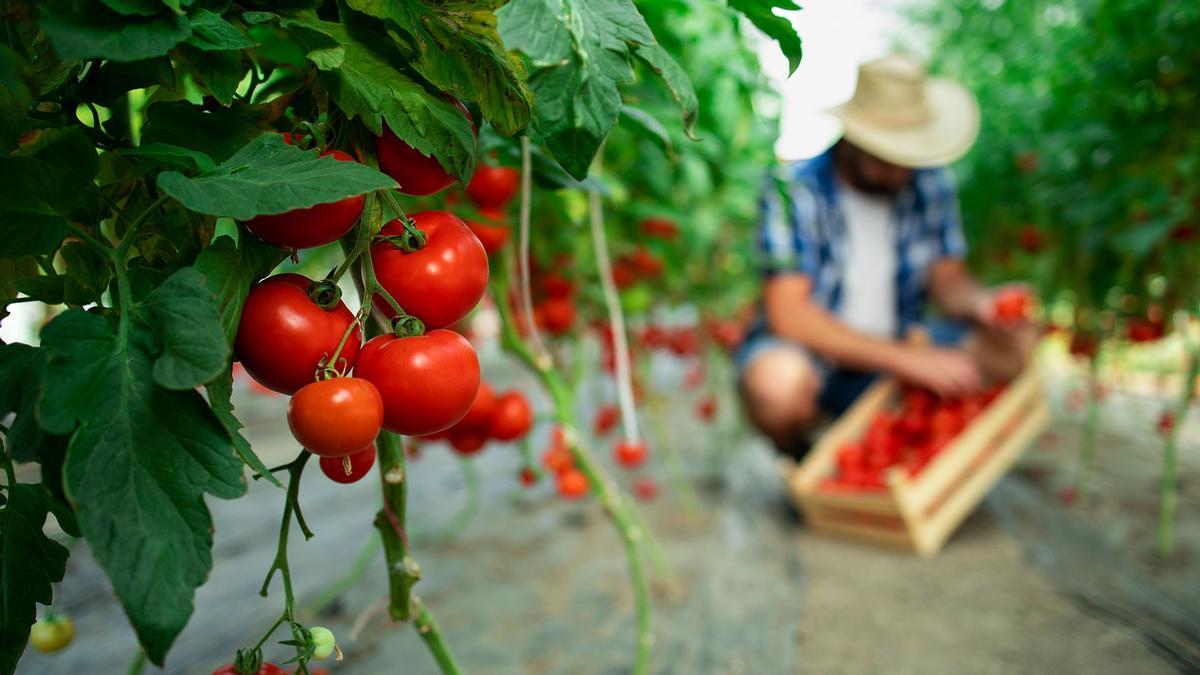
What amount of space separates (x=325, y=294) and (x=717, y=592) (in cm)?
137

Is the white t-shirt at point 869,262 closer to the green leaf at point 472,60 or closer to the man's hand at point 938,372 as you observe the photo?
the man's hand at point 938,372

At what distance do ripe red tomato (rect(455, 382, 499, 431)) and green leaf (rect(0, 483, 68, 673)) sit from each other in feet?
2.05

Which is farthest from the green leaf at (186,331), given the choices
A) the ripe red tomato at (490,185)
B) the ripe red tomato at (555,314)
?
the ripe red tomato at (555,314)

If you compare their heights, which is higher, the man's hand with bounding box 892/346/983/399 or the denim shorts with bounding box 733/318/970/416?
the man's hand with bounding box 892/346/983/399

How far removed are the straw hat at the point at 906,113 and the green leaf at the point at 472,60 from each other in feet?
6.64

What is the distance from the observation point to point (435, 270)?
17.3 inches

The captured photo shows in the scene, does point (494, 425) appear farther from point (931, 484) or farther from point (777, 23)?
point (931, 484)

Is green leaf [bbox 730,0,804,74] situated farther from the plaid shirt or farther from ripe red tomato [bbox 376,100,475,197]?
the plaid shirt

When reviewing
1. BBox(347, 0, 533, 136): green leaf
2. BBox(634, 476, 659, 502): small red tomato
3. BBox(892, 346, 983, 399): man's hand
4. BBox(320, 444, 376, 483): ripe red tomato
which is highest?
BBox(347, 0, 533, 136): green leaf

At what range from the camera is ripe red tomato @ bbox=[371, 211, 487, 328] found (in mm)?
439

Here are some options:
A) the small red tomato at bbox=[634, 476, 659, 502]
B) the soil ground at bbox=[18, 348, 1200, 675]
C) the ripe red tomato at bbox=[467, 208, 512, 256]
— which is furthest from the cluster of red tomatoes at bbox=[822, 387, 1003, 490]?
the ripe red tomato at bbox=[467, 208, 512, 256]

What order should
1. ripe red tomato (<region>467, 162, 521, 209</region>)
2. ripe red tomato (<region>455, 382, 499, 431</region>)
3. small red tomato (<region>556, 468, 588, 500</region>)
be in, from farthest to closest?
1. small red tomato (<region>556, 468, 588, 500</region>)
2. ripe red tomato (<region>455, 382, 499, 431</region>)
3. ripe red tomato (<region>467, 162, 521, 209</region>)

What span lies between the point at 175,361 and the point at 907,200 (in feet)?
8.56

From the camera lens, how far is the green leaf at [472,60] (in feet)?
1.47
